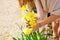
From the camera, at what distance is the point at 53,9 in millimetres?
701

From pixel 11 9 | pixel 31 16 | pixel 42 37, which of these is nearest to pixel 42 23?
pixel 31 16

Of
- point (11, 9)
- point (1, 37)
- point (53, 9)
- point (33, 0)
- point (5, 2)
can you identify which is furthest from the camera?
point (5, 2)

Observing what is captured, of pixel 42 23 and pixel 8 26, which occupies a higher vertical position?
pixel 42 23

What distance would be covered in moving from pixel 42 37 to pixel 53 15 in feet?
0.97

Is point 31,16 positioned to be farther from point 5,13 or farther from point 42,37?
point 5,13

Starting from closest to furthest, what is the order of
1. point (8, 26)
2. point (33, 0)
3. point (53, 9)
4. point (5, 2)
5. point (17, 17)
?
point (53, 9) < point (33, 0) < point (8, 26) < point (17, 17) < point (5, 2)

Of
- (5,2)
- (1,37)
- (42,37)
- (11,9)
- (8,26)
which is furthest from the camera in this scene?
(5,2)

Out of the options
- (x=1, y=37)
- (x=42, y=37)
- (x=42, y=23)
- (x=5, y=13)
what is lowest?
(x=1, y=37)

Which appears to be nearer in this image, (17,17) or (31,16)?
(31,16)

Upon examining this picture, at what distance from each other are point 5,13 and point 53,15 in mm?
1748

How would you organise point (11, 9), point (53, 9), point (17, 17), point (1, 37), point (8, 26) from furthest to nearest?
point (11, 9) < point (17, 17) < point (8, 26) < point (1, 37) < point (53, 9)

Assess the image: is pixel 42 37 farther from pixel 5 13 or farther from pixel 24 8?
pixel 5 13

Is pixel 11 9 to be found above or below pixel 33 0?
below

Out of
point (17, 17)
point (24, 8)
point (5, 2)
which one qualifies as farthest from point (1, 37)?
point (24, 8)
